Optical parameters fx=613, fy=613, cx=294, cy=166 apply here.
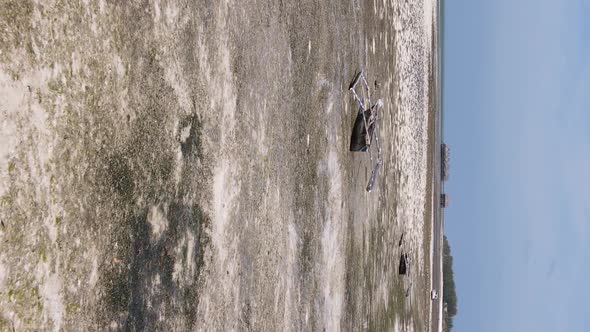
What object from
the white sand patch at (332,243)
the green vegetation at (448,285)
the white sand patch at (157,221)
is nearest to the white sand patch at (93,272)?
the white sand patch at (157,221)

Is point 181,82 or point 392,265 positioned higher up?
point 181,82

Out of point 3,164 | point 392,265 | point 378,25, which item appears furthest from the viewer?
point 392,265

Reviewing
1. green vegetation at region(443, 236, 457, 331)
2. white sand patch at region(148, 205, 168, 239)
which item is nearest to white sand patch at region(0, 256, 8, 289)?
white sand patch at region(148, 205, 168, 239)

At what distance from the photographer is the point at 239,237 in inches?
139

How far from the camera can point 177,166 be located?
2.86 m

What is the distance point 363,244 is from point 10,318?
5094mm

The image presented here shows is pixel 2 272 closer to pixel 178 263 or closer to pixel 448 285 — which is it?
pixel 178 263

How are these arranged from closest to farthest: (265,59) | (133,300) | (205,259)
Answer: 1. (133,300)
2. (205,259)
3. (265,59)

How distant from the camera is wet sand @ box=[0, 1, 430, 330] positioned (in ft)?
6.33

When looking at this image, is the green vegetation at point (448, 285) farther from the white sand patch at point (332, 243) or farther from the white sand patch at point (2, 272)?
the white sand patch at point (2, 272)

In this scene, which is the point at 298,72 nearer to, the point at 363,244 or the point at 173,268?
the point at 173,268

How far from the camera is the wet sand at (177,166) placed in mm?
1929

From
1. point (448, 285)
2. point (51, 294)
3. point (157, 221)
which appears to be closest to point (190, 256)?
point (157, 221)

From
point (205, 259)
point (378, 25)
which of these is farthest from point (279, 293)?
point (378, 25)
